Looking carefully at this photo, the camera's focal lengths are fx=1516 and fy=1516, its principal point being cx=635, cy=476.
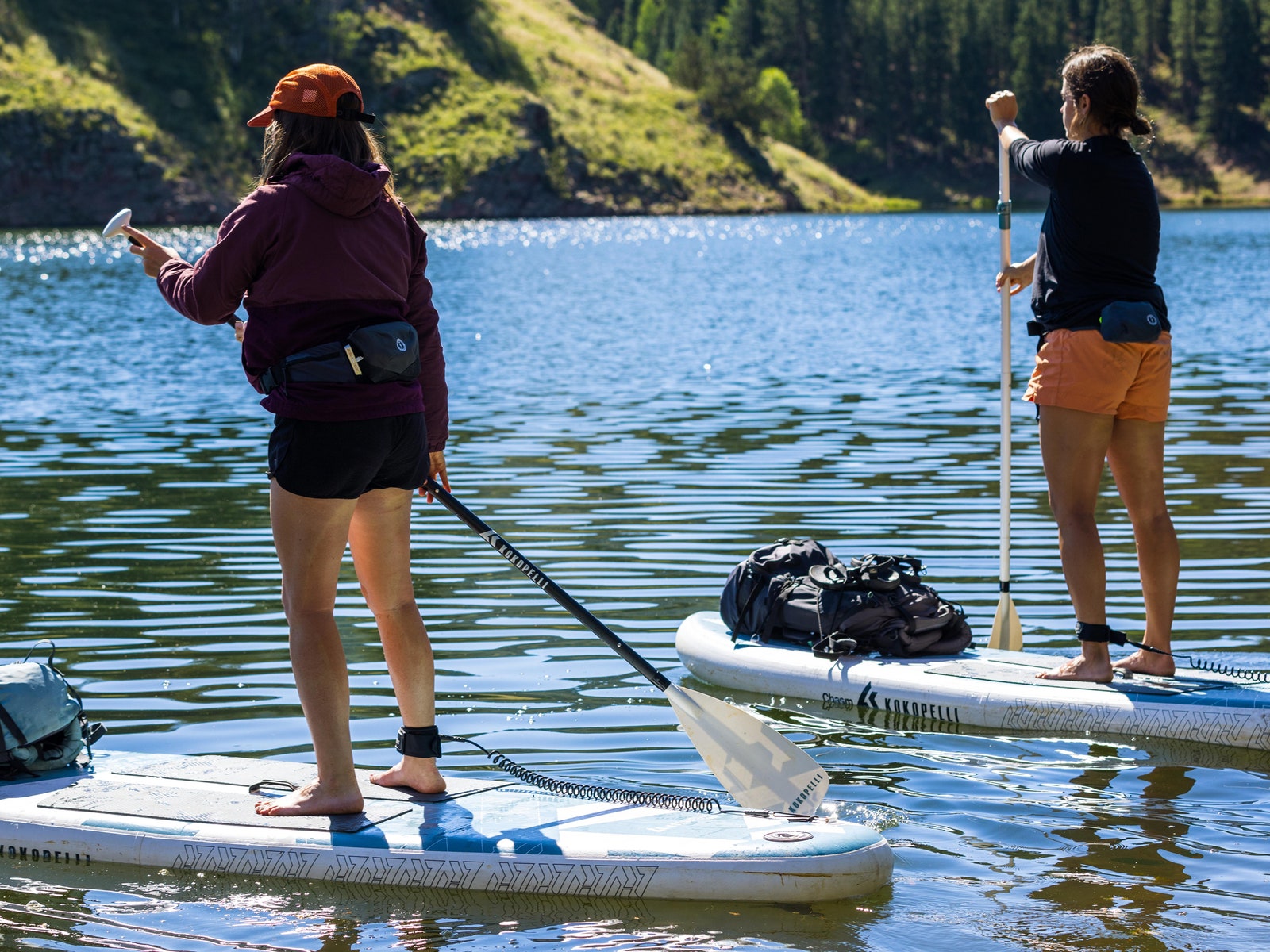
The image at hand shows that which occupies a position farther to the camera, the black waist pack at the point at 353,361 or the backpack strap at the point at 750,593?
the backpack strap at the point at 750,593

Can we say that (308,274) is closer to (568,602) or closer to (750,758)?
(568,602)

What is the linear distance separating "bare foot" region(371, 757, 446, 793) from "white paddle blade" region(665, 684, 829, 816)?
95 cm

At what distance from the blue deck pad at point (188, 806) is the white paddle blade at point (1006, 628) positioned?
383 cm

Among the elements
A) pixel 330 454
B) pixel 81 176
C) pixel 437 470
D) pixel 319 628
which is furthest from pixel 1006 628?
pixel 81 176

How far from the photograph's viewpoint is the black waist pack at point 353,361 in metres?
4.99

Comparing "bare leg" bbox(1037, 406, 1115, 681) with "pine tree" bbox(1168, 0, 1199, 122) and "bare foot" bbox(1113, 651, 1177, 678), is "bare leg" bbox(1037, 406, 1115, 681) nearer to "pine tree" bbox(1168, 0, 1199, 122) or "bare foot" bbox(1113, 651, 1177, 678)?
"bare foot" bbox(1113, 651, 1177, 678)

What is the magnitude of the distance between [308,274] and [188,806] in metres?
2.12

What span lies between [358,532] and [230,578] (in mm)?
5408

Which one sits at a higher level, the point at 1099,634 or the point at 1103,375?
the point at 1103,375

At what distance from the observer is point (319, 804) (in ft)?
18.2

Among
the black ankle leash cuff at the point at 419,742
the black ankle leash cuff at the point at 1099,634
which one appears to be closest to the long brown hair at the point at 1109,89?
the black ankle leash cuff at the point at 1099,634

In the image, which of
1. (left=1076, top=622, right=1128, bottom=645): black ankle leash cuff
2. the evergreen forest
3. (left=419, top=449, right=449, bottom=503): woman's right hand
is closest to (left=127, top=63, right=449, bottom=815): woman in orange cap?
(left=419, top=449, right=449, bottom=503): woman's right hand

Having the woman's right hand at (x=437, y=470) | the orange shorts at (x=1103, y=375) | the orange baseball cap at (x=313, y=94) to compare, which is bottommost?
the woman's right hand at (x=437, y=470)

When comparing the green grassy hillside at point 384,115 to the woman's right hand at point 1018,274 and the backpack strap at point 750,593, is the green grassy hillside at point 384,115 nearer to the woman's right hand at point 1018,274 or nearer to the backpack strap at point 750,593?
the backpack strap at point 750,593
